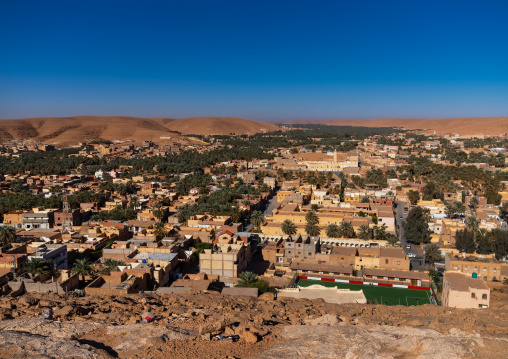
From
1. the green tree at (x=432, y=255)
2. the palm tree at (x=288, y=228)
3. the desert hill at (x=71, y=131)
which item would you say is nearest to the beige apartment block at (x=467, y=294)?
the green tree at (x=432, y=255)

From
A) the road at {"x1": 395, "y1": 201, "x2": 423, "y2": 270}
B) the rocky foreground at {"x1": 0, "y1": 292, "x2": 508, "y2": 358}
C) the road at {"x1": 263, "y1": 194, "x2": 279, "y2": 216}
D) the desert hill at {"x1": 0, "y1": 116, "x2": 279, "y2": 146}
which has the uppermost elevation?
the desert hill at {"x1": 0, "y1": 116, "x2": 279, "y2": 146}

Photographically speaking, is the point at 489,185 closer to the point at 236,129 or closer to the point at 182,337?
the point at 182,337

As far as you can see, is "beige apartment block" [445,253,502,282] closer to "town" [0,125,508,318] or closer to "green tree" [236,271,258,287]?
"town" [0,125,508,318]

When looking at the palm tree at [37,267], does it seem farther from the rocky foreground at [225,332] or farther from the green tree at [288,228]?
the green tree at [288,228]

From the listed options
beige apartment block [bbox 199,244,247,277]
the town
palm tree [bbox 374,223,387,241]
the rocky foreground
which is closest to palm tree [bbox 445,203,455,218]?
the town

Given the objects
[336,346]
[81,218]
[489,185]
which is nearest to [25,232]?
[81,218]

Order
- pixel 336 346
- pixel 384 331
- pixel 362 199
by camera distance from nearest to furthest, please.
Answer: pixel 336 346, pixel 384 331, pixel 362 199
